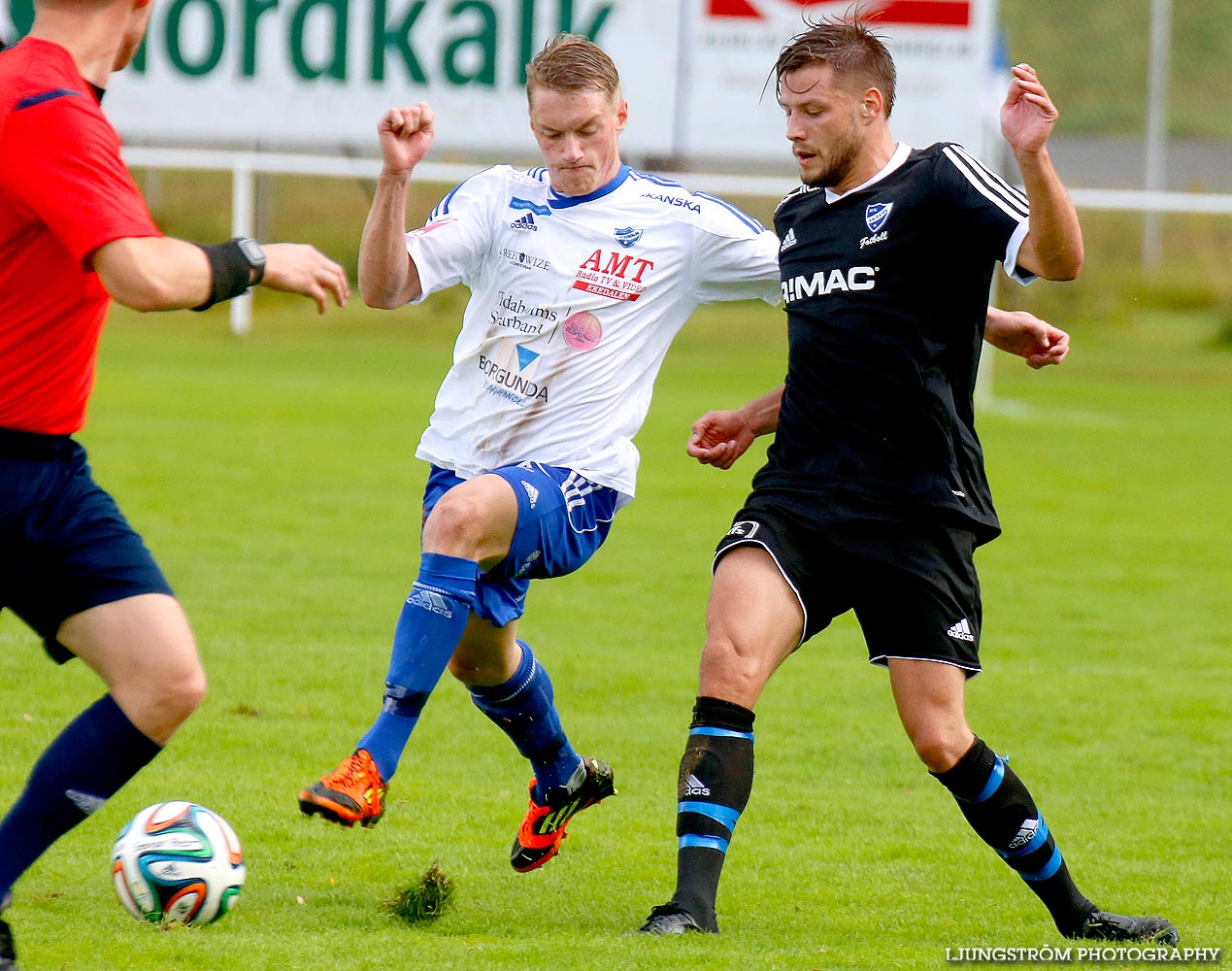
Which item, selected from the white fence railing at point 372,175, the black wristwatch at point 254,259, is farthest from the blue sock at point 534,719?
the white fence railing at point 372,175

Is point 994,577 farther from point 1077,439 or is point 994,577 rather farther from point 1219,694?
point 1077,439

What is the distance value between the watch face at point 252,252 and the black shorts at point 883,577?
4.77 feet

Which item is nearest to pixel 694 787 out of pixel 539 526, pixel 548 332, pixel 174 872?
pixel 539 526

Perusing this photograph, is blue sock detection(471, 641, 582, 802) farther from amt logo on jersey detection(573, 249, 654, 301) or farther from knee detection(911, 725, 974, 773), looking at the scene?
knee detection(911, 725, 974, 773)

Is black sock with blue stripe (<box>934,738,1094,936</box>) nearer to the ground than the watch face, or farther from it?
nearer to the ground

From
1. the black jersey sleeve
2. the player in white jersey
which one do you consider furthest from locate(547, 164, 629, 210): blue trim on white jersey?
the black jersey sleeve

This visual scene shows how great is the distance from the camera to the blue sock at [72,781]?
3938mm

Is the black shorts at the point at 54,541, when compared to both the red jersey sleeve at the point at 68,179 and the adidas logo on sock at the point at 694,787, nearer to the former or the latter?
the red jersey sleeve at the point at 68,179

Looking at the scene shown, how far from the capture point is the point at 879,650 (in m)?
4.49

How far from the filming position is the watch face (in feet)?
12.1

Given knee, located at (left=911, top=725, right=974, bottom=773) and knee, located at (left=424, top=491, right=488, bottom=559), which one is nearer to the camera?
knee, located at (left=911, top=725, right=974, bottom=773)

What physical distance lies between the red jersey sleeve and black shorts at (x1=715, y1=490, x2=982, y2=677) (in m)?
1.79

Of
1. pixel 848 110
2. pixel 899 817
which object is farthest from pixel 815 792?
pixel 848 110

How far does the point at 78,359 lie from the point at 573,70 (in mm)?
1761
